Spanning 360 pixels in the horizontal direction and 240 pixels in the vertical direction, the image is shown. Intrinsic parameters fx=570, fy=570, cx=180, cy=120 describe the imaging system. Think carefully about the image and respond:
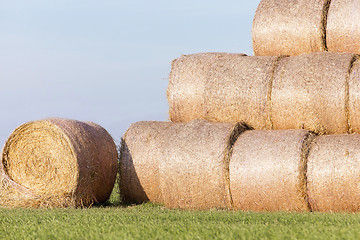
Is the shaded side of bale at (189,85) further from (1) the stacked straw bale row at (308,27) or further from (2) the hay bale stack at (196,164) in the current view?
(1) the stacked straw bale row at (308,27)

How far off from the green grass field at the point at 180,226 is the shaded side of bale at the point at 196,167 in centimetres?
79

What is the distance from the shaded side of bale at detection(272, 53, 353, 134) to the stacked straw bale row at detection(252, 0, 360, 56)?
18.6 inches

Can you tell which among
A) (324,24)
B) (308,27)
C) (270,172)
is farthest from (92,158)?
(324,24)

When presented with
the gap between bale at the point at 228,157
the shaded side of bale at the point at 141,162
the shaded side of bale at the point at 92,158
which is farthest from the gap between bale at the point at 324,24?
the shaded side of bale at the point at 92,158

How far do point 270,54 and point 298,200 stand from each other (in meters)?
2.71

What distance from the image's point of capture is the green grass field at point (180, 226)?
17.8 ft

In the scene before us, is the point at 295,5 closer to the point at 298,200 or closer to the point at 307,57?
the point at 307,57

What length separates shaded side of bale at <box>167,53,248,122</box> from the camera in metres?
8.93

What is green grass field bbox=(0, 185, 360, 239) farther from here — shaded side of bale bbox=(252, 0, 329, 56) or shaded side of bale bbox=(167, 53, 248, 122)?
shaded side of bale bbox=(252, 0, 329, 56)

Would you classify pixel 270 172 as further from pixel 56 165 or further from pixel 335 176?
pixel 56 165

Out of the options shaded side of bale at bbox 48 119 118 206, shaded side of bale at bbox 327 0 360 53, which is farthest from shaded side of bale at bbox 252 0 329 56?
shaded side of bale at bbox 48 119 118 206

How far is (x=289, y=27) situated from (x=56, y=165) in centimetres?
424

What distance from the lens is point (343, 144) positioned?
7.63 m

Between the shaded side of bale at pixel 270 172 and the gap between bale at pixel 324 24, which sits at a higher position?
the gap between bale at pixel 324 24
